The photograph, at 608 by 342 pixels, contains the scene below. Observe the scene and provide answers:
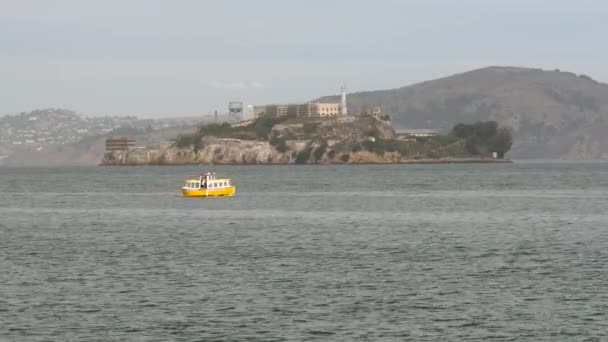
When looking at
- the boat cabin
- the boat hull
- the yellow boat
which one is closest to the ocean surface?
the boat hull

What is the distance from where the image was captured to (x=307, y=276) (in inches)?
2442

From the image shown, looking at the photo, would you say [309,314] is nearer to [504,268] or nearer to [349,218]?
[504,268]

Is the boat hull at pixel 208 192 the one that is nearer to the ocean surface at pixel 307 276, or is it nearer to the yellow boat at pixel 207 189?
the yellow boat at pixel 207 189

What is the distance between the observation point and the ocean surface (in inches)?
1854

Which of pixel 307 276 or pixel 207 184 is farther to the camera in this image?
pixel 207 184

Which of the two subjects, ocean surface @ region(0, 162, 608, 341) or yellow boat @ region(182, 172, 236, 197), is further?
yellow boat @ region(182, 172, 236, 197)

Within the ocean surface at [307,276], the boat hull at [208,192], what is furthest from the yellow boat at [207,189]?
the ocean surface at [307,276]

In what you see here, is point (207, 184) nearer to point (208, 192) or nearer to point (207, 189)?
point (207, 189)

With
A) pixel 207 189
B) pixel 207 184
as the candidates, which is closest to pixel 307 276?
pixel 207 189

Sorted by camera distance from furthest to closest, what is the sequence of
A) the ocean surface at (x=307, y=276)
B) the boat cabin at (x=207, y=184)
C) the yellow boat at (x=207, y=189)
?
A: the boat cabin at (x=207, y=184) < the yellow boat at (x=207, y=189) < the ocean surface at (x=307, y=276)

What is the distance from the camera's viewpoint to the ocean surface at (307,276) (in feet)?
155

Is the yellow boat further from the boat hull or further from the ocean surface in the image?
the ocean surface

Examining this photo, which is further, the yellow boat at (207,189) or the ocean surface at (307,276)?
the yellow boat at (207,189)

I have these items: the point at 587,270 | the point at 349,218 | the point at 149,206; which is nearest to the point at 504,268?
the point at 587,270
